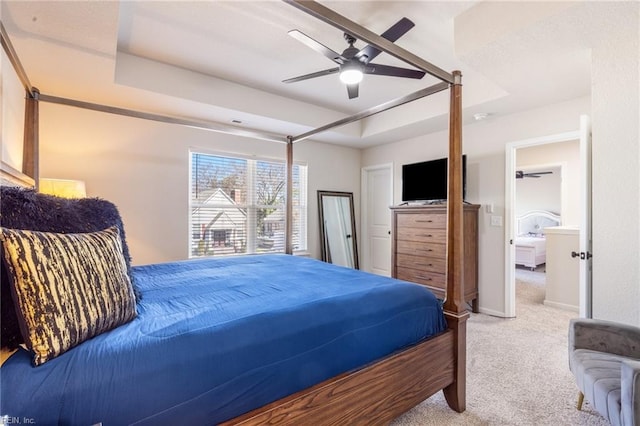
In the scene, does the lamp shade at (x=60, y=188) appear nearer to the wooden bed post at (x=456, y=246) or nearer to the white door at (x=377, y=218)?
the wooden bed post at (x=456, y=246)

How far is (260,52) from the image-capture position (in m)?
2.67

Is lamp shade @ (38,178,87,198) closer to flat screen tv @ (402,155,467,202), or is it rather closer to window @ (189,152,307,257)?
window @ (189,152,307,257)

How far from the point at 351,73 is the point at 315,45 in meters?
0.37

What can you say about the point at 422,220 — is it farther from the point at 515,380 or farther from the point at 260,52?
the point at 260,52

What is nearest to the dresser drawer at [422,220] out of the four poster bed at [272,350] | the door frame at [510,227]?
the door frame at [510,227]

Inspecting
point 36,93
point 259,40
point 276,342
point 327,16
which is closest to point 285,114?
point 259,40

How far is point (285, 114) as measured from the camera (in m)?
3.71

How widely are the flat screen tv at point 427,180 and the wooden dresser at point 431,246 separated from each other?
384 millimetres

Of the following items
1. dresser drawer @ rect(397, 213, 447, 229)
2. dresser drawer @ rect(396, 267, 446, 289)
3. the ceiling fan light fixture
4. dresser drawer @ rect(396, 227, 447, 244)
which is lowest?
dresser drawer @ rect(396, 267, 446, 289)

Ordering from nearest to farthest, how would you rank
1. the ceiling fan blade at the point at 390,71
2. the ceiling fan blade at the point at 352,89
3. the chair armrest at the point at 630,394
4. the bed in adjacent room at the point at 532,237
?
the chair armrest at the point at 630,394, the ceiling fan blade at the point at 390,71, the ceiling fan blade at the point at 352,89, the bed in adjacent room at the point at 532,237

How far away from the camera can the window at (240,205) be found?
12.5 feet

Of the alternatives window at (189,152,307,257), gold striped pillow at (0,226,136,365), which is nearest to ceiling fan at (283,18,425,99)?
gold striped pillow at (0,226,136,365)

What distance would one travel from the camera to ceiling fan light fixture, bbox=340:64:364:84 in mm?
2176

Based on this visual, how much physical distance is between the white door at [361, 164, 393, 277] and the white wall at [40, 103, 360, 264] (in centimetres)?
246
